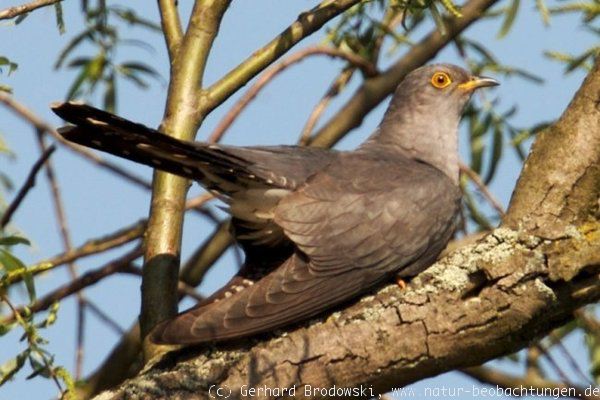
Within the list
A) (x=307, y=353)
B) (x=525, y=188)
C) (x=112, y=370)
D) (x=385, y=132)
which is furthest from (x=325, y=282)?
(x=385, y=132)

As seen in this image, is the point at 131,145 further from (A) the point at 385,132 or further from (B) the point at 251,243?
(A) the point at 385,132

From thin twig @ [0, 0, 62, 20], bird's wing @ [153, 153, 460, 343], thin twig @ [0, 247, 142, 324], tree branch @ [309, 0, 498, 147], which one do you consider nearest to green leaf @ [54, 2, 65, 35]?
thin twig @ [0, 0, 62, 20]

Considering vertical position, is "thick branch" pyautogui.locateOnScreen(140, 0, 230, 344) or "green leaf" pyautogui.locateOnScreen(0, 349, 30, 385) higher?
"thick branch" pyautogui.locateOnScreen(140, 0, 230, 344)

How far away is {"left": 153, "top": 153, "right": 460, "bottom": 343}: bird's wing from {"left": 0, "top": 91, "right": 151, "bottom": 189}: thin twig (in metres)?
1.09

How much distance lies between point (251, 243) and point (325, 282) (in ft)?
1.47

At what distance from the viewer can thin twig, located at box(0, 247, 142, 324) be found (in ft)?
15.3

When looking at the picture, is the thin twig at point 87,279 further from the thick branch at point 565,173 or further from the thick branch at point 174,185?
the thick branch at point 565,173

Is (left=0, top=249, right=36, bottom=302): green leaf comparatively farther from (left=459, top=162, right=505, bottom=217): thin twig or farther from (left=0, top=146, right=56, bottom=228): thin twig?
(left=459, top=162, right=505, bottom=217): thin twig

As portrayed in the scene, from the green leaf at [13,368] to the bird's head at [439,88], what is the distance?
8.12 ft

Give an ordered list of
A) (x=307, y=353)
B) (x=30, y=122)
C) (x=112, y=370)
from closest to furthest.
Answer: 1. (x=307, y=353)
2. (x=112, y=370)
3. (x=30, y=122)

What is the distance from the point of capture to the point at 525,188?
12.0 feet

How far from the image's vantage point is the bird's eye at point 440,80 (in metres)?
5.39

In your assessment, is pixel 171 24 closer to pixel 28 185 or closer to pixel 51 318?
pixel 28 185

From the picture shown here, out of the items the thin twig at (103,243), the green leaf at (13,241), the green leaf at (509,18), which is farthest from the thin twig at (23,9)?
the green leaf at (509,18)
